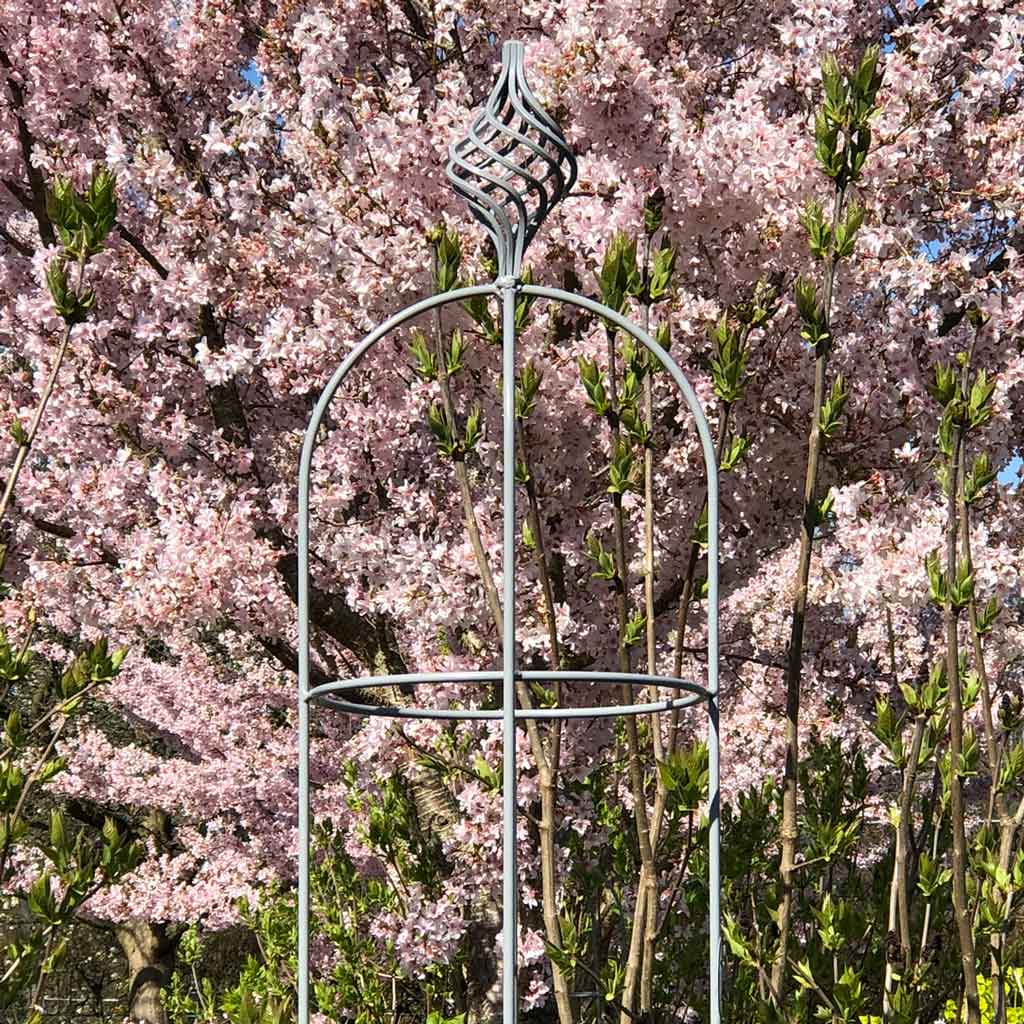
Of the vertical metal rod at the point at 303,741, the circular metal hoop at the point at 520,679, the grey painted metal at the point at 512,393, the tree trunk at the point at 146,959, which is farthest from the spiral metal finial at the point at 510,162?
the tree trunk at the point at 146,959

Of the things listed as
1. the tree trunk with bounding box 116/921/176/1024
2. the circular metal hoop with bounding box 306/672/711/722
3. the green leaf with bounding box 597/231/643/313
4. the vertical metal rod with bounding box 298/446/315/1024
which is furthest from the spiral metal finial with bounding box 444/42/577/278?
the tree trunk with bounding box 116/921/176/1024

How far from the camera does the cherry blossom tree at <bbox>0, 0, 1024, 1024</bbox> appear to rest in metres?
3.95

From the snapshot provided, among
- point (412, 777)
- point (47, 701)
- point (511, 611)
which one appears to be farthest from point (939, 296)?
point (47, 701)

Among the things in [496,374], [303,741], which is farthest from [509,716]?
[496,374]

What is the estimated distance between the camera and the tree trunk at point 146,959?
13.1 m

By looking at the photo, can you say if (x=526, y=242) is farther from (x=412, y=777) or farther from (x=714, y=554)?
(x=412, y=777)

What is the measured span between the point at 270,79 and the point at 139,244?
0.84 meters

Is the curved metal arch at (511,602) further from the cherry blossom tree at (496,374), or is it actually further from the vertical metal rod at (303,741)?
the cherry blossom tree at (496,374)

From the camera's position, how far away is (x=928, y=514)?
4.28 m

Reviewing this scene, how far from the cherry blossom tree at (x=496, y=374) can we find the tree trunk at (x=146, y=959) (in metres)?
7.38

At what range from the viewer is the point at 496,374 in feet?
14.4

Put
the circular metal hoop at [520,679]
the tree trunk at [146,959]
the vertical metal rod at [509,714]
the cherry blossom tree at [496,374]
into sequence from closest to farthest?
the vertical metal rod at [509,714]
the circular metal hoop at [520,679]
the cherry blossom tree at [496,374]
the tree trunk at [146,959]

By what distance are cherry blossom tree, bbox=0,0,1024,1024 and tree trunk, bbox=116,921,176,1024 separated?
7.38 metres

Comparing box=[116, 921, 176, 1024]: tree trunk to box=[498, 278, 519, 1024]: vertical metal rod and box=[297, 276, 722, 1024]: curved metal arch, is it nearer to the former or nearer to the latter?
box=[297, 276, 722, 1024]: curved metal arch
